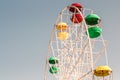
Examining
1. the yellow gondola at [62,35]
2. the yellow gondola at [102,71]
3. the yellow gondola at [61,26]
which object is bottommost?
the yellow gondola at [102,71]

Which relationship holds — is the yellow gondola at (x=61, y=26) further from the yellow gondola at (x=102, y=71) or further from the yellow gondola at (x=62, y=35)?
the yellow gondola at (x=102, y=71)

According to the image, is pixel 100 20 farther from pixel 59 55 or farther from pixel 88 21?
pixel 59 55

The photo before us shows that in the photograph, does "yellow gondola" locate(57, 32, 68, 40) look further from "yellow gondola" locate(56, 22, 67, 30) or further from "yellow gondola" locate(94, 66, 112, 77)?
"yellow gondola" locate(94, 66, 112, 77)

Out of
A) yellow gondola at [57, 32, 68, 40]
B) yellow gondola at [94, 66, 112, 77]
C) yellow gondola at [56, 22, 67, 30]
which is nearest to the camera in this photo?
yellow gondola at [94, 66, 112, 77]

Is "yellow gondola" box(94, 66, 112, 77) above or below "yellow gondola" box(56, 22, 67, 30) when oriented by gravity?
below

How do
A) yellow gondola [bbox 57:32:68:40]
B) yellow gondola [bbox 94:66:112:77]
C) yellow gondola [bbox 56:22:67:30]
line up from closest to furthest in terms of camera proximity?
1. yellow gondola [bbox 94:66:112:77]
2. yellow gondola [bbox 56:22:67:30]
3. yellow gondola [bbox 57:32:68:40]

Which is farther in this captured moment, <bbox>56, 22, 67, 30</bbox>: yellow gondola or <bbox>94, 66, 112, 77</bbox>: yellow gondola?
<bbox>56, 22, 67, 30</bbox>: yellow gondola

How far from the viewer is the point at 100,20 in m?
21.9

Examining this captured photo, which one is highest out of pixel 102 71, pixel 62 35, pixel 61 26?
pixel 61 26

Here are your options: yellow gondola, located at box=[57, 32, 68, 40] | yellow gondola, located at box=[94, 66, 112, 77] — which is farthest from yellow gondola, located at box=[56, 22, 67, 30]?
yellow gondola, located at box=[94, 66, 112, 77]

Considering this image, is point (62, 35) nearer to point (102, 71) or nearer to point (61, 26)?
point (61, 26)

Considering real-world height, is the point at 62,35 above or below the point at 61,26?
below

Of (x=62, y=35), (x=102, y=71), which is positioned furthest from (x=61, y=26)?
(x=102, y=71)

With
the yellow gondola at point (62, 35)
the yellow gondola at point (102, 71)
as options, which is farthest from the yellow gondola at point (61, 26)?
the yellow gondola at point (102, 71)
